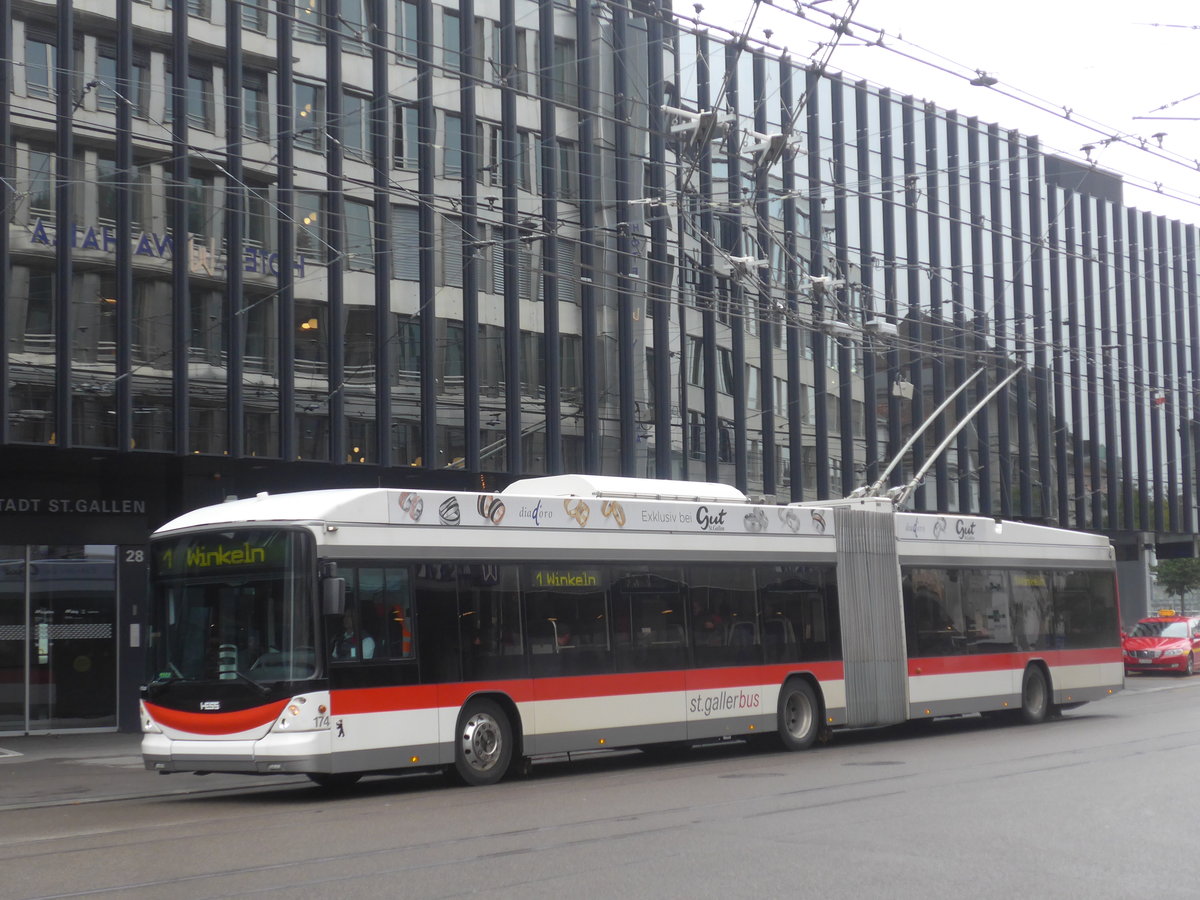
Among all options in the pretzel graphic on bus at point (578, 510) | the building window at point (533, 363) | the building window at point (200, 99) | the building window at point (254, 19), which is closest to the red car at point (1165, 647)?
the building window at point (533, 363)

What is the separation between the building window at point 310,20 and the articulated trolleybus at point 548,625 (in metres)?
11.1

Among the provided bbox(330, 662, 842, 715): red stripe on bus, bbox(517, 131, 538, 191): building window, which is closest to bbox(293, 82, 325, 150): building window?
bbox(517, 131, 538, 191): building window

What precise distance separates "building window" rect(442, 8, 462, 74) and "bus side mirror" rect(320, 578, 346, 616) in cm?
1501

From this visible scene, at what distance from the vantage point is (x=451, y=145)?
25.5 meters

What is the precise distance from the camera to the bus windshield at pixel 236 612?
12.9m

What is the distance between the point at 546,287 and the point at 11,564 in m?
10.6

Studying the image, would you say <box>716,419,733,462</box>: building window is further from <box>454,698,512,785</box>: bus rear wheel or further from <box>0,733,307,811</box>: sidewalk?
<box>454,698,512,785</box>: bus rear wheel

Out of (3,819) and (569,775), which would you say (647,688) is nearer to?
(569,775)

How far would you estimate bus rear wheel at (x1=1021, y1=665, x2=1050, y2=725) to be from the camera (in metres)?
21.8

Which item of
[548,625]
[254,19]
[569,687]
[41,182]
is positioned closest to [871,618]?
[569,687]

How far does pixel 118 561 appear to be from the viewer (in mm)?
23594

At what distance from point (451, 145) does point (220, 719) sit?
49.0 ft

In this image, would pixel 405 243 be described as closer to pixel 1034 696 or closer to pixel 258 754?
pixel 1034 696

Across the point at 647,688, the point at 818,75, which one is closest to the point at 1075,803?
the point at 647,688
